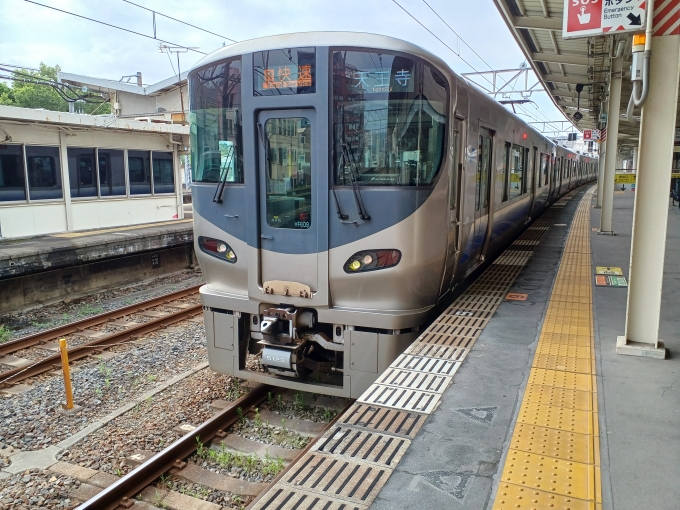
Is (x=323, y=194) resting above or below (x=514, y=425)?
above

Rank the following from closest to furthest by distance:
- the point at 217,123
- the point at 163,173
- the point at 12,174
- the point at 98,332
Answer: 1. the point at 217,123
2. the point at 98,332
3. the point at 12,174
4. the point at 163,173

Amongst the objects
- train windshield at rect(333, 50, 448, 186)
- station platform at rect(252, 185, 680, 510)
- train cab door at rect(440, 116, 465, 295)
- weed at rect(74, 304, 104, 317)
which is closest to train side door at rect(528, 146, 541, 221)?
train cab door at rect(440, 116, 465, 295)

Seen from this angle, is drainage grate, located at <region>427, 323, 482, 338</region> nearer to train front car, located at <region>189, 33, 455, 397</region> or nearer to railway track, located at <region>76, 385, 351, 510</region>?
train front car, located at <region>189, 33, 455, 397</region>

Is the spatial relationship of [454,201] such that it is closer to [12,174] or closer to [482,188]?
[482,188]

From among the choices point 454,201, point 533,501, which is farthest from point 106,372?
point 533,501

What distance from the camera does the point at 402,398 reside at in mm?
3314

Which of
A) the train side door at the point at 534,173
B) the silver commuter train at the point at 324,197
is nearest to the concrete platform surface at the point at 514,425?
the silver commuter train at the point at 324,197

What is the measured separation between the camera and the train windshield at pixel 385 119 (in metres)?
4.12

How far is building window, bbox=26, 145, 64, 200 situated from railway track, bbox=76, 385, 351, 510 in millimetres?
8540

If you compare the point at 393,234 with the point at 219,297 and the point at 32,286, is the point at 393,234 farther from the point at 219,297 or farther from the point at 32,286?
the point at 32,286

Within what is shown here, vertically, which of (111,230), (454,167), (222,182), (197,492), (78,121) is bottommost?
(197,492)

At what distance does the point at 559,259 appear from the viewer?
27.3 feet

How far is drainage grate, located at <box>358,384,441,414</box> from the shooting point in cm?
320

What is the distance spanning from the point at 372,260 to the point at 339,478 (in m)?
2.08
